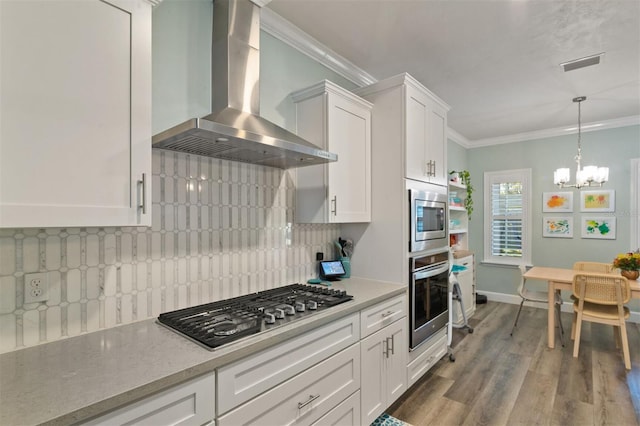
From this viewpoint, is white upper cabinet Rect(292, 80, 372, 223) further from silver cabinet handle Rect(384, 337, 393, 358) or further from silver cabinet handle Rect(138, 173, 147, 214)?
silver cabinet handle Rect(138, 173, 147, 214)

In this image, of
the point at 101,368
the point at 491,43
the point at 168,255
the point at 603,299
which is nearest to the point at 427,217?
the point at 491,43

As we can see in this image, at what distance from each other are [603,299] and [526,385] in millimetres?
1278

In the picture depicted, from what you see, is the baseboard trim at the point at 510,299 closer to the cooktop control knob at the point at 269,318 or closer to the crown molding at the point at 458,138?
the crown molding at the point at 458,138

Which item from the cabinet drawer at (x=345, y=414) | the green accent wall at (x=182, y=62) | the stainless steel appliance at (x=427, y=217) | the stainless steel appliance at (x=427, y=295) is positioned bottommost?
the cabinet drawer at (x=345, y=414)

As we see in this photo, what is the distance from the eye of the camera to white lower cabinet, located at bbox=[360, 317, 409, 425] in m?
1.92

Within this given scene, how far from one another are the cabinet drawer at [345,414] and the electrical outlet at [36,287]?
132cm

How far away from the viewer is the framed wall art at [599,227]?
441cm

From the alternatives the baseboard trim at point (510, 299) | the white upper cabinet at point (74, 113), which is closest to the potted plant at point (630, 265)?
the baseboard trim at point (510, 299)

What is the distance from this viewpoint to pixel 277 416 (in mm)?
1369

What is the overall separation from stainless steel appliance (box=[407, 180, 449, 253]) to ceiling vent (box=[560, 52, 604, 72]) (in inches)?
60.4

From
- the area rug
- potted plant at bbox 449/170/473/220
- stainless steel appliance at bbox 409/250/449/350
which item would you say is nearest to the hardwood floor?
the area rug

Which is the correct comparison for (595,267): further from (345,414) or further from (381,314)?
(345,414)

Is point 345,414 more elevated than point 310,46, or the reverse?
point 310,46

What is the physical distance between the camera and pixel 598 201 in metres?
4.52
